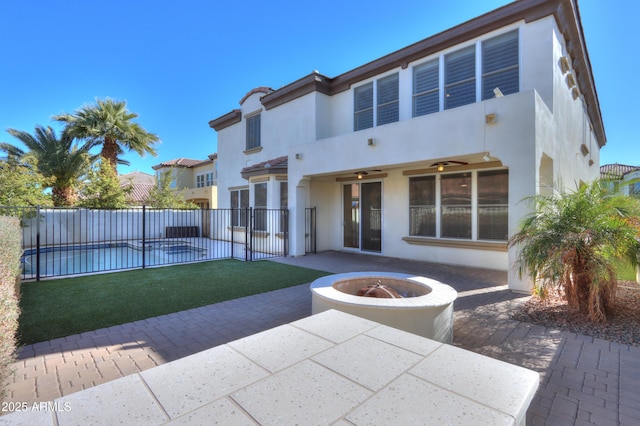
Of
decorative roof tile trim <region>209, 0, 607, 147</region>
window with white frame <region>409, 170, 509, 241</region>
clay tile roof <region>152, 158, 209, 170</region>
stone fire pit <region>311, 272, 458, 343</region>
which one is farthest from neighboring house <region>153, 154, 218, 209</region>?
stone fire pit <region>311, 272, 458, 343</region>

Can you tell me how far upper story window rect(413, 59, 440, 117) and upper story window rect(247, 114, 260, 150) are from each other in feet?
28.6

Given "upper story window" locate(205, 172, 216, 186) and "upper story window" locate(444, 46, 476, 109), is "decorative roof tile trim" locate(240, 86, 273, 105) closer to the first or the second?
"upper story window" locate(444, 46, 476, 109)

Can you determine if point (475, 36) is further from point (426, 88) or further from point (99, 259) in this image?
point (99, 259)

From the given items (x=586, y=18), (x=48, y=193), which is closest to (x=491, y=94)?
(x=586, y=18)

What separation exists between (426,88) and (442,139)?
327 cm

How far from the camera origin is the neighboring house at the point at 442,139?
301 inches

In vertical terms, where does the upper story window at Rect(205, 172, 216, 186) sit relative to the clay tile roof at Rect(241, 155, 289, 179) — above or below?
above

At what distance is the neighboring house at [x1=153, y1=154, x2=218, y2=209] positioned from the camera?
84.8ft

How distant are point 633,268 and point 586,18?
9999 mm

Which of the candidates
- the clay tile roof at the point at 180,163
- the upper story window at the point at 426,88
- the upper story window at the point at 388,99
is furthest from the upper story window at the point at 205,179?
the upper story window at the point at 426,88

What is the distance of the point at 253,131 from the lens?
55.3 feet

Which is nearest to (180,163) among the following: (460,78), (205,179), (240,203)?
(205,179)

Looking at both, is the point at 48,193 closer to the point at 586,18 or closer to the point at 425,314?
the point at 425,314

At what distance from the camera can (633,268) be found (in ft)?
17.7
